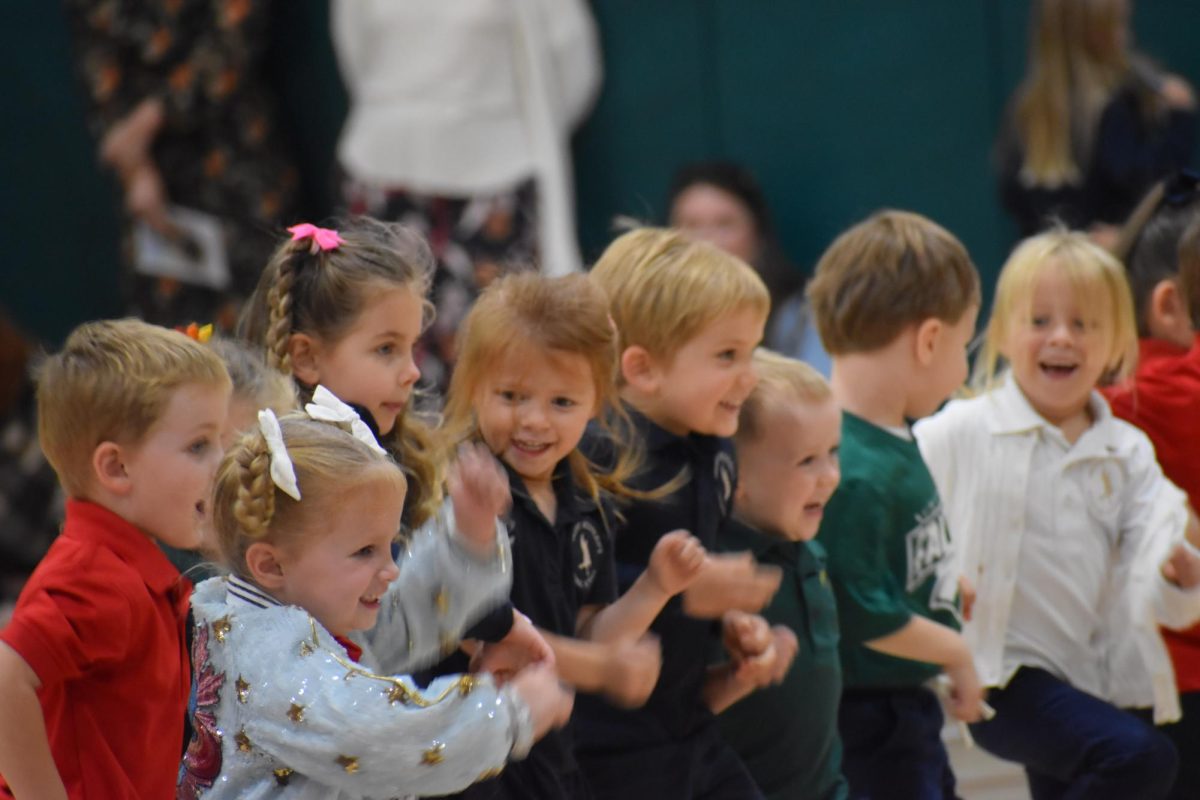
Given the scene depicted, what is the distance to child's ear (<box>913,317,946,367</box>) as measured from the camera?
335cm

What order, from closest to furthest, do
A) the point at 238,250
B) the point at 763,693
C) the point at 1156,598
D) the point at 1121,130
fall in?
the point at 763,693
the point at 1156,598
the point at 1121,130
the point at 238,250

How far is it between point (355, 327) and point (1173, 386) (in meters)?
1.83

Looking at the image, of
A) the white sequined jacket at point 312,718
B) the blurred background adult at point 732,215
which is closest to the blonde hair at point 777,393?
the white sequined jacket at point 312,718

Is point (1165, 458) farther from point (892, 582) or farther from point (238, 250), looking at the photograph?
point (238, 250)

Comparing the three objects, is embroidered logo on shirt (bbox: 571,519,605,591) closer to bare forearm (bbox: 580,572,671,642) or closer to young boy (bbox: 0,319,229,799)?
bare forearm (bbox: 580,572,671,642)

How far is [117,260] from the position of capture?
22.3 feet

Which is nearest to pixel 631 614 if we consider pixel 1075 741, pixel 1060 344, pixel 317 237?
pixel 317 237

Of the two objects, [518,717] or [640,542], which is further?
[640,542]

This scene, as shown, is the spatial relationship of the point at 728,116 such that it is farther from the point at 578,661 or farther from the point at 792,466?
the point at 578,661

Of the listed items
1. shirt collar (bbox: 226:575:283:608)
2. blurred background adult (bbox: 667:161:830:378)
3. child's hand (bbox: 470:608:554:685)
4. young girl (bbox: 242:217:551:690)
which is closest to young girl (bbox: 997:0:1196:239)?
blurred background adult (bbox: 667:161:830:378)

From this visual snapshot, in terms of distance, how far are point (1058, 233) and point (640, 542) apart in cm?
132

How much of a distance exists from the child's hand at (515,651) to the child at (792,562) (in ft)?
2.29

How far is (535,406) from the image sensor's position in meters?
2.62

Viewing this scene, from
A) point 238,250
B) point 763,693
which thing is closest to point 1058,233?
point 763,693
